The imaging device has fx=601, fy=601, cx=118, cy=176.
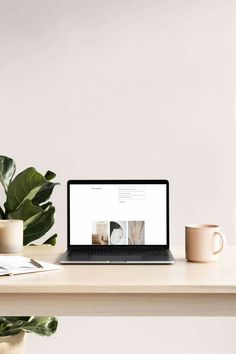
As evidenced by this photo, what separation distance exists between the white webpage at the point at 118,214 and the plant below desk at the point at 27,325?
28.3 inches

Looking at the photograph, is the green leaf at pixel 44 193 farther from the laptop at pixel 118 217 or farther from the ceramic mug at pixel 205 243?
the ceramic mug at pixel 205 243

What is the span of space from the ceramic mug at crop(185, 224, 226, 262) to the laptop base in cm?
7

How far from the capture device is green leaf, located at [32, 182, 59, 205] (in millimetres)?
2289

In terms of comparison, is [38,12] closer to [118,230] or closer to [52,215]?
[52,215]

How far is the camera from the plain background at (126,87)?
289 centimetres

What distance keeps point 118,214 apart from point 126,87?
1105 millimetres

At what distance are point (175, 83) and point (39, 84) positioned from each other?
2.15 ft

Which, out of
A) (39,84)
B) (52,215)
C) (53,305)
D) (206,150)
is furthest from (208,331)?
(53,305)

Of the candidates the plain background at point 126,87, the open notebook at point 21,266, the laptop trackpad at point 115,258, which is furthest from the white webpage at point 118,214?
the plain background at point 126,87

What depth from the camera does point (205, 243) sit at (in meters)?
1.70

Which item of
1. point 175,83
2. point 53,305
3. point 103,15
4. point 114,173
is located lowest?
point 53,305

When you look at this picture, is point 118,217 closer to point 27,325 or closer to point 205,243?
point 205,243

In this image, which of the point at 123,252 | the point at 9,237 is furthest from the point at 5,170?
the point at 123,252

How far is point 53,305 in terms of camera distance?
1.47 m
